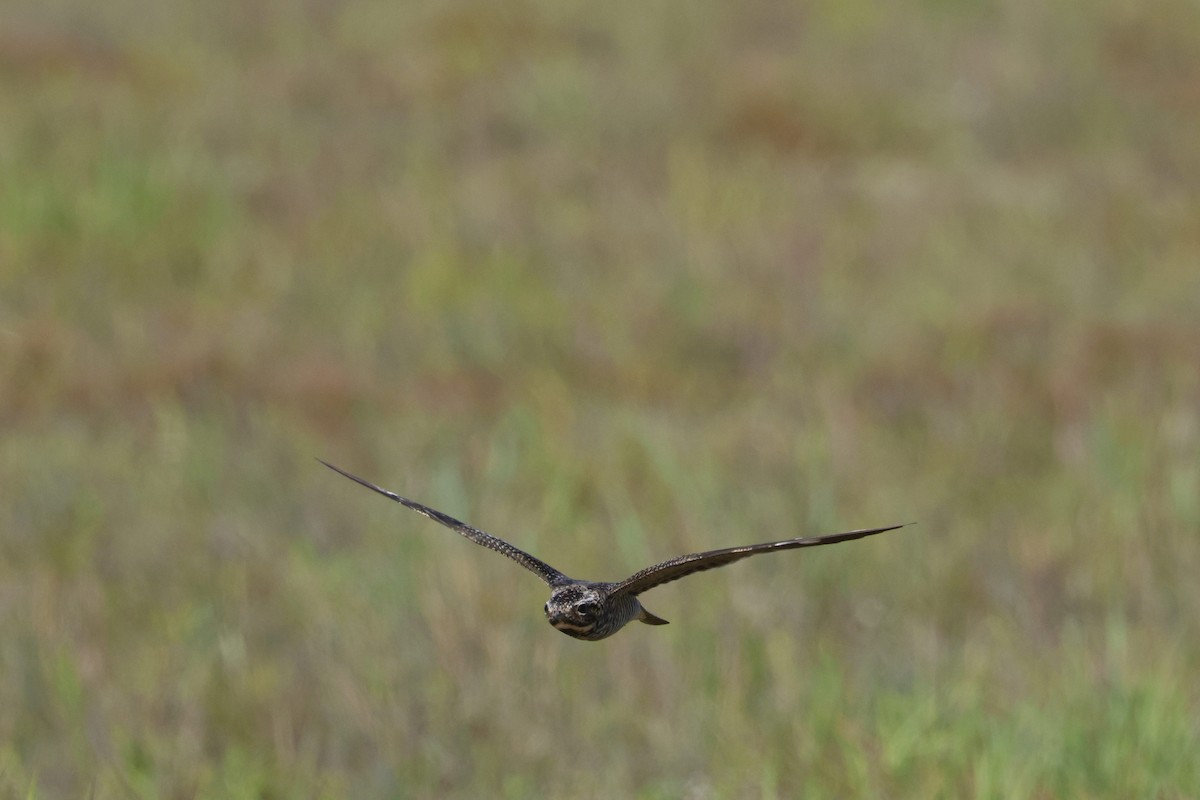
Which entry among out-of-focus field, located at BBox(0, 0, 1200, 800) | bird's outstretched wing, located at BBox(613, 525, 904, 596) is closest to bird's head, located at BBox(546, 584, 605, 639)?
bird's outstretched wing, located at BBox(613, 525, 904, 596)

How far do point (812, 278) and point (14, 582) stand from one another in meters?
4.54

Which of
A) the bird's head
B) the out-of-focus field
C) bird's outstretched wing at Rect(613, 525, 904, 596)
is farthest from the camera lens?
the out-of-focus field

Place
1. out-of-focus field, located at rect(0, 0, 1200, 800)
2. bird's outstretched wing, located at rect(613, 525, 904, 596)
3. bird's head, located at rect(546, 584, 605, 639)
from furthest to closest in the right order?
out-of-focus field, located at rect(0, 0, 1200, 800)
bird's head, located at rect(546, 584, 605, 639)
bird's outstretched wing, located at rect(613, 525, 904, 596)

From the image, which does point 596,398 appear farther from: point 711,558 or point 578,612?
point 711,558

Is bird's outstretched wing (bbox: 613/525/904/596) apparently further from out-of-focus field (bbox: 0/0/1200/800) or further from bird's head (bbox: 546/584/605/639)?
out-of-focus field (bbox: 0/0/1200/800)

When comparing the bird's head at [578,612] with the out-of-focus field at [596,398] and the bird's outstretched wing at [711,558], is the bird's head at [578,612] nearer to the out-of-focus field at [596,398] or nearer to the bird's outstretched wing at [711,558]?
the bird's outstretched wing at [711,558]

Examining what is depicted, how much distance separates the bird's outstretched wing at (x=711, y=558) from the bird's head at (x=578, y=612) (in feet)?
0.11

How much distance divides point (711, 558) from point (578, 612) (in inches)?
7.1

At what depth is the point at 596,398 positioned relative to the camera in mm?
6273

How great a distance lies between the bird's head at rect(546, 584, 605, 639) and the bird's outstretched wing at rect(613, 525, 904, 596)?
0.03 m

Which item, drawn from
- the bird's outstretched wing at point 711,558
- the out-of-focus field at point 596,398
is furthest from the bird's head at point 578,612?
the out-of-focus field at point 596,398

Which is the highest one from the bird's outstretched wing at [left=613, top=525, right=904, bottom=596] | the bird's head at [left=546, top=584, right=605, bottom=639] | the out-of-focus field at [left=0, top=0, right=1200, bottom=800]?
the bird's outstretched wing at [left=613, top=525, right=904, bottom=596]

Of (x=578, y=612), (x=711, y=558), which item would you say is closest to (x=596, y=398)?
(x=578, y=612)

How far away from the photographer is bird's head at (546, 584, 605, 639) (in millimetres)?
1559
